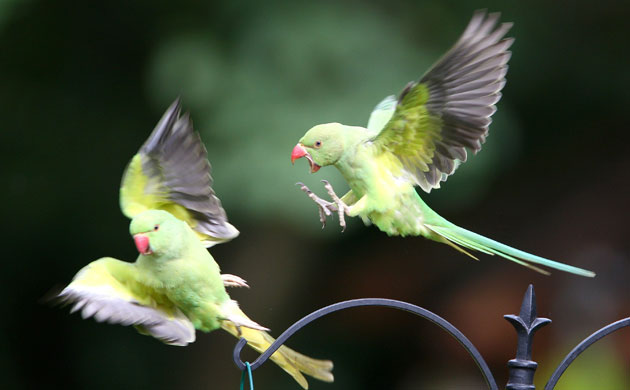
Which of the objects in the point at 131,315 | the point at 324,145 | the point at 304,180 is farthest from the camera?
the point at 304,180

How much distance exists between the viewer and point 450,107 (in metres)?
1.40

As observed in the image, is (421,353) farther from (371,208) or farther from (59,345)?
(371,208)

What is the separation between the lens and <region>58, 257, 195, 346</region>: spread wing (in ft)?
4.42

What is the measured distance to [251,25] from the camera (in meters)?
3.10

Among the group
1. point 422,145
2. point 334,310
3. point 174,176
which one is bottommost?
point 334,310

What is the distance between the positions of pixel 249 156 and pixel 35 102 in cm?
135

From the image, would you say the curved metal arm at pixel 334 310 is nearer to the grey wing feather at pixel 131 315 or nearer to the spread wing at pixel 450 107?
the grey wing feather at pixel 131 315

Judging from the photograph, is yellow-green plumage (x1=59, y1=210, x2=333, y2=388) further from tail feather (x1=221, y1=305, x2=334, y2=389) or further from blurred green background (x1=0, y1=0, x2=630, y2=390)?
blurred green background (x1=0, y1=0, x2=630, y2=390)

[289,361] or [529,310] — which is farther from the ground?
[529,310]

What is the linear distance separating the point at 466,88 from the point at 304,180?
1.20 m

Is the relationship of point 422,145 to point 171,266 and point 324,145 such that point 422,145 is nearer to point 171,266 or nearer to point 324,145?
point 324,145

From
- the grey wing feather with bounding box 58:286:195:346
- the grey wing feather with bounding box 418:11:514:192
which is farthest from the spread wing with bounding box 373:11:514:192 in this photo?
the grey wing feather with bounding box 58:286:195:346

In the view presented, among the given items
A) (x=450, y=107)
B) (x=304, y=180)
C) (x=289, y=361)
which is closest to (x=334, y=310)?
(x=289, y=361)

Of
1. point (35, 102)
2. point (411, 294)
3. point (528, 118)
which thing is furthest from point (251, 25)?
point (411, 294)
